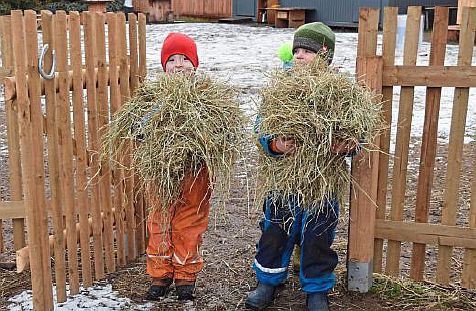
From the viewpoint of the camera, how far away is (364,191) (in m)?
3.90

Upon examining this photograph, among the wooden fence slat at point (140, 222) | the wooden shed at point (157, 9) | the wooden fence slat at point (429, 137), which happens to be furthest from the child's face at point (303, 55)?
the wooden shed at point (157, 9)

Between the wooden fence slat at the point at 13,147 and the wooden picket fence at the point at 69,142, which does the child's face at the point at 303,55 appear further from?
the wooden fence slat at the point at 13,147

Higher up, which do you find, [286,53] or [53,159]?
[286,53]

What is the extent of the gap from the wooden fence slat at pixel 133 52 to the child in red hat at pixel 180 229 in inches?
18.9

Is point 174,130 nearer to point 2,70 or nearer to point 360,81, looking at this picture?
point 360,81

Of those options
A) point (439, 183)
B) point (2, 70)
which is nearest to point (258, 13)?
point (439, 183)

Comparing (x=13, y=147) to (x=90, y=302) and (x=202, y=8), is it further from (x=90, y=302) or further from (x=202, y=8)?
(x=202, y=8)

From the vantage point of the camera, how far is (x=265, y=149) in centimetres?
355

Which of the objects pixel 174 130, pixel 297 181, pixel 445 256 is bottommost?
pixel 445 256

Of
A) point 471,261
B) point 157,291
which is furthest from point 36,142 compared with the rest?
point 471,261

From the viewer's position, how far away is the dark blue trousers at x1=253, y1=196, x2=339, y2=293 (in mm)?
3697

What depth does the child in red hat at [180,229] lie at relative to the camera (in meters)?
3.89

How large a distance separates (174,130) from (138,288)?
1267 millimetres

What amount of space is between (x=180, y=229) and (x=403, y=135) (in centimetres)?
151
